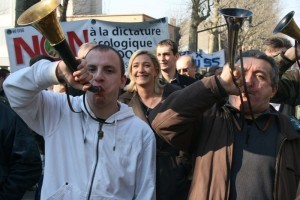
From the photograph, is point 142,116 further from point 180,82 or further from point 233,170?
point 180,82

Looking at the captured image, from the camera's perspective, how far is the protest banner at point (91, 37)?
24.2 feet

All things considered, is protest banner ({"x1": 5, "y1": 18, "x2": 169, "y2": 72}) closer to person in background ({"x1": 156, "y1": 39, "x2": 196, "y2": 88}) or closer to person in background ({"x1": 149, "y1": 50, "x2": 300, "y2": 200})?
person in background ({"x1": 156, "y1": 39, "x2": 196, "y2": 88})

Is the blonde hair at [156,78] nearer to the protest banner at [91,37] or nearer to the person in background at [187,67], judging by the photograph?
the person in background at [187,67]

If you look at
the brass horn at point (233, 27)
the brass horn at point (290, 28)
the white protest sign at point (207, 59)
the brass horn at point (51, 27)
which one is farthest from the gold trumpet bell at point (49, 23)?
the white protest sign at point (207, 59)

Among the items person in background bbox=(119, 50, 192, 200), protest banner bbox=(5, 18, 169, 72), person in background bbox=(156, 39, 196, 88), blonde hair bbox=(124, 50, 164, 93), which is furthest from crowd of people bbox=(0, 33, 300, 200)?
protest banner bbox=(5, 18, 169, 72)

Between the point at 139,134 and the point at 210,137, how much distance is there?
0.41 meters

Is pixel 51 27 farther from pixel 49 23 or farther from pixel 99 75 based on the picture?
pixel 99 75

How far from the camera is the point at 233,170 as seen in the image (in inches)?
110

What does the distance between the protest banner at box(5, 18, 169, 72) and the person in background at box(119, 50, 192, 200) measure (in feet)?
9.95

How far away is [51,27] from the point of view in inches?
88.4

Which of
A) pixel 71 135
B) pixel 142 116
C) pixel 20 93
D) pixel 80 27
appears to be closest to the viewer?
pixel 20 93

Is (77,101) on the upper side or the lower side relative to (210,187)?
upper

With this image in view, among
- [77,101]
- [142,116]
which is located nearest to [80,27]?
[142,116]

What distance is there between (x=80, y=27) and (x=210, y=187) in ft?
17.4
